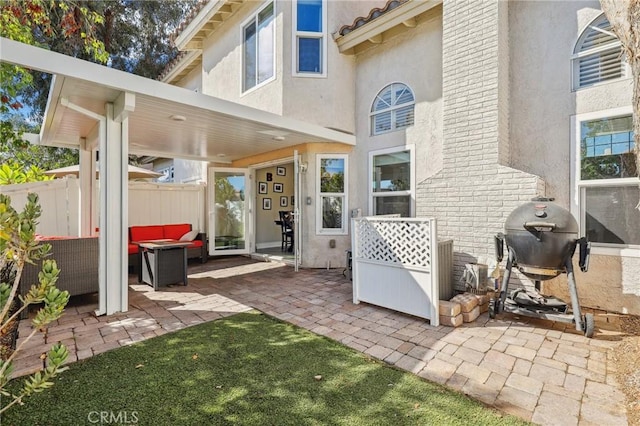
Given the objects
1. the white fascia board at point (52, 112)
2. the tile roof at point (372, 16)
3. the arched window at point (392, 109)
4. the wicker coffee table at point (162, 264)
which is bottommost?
the wicker coffee table at point (162, 264)

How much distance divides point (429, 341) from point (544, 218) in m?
1.90

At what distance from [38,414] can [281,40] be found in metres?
6.97

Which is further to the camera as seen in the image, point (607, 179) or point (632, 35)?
point (607, 179)

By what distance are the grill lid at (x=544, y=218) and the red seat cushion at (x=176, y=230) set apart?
7.18m

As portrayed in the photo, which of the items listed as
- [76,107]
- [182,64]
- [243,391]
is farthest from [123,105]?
[182,64]

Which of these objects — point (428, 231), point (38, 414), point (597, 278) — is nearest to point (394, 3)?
point (428, 231)

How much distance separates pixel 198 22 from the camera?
8.57 metres

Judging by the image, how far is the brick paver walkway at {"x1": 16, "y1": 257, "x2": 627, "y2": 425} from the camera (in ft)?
8.00

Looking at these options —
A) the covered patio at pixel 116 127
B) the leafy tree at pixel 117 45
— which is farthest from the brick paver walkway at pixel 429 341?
the leafy tree at pixel 117 45

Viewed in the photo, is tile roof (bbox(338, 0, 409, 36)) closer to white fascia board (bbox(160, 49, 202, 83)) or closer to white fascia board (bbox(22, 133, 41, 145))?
white fascia board (bbox(160, 49, 202, 83))

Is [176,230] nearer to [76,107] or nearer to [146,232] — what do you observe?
[146,232]

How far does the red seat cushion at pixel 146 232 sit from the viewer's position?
Result: 706 centimetres

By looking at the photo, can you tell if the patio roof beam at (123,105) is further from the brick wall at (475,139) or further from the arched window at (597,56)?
the arched window at (597,56)

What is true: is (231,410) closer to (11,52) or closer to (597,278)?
(11,52)
